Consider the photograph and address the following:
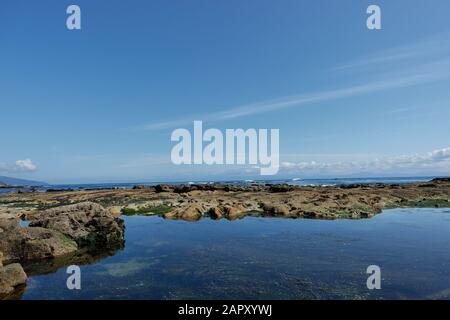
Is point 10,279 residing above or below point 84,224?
below

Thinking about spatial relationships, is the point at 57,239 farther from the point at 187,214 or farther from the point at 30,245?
the point at 187,214

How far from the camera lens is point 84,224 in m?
25.2

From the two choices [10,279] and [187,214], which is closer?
[10,279]

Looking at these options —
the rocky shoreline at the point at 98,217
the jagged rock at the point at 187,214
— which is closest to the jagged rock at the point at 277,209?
the rocky shoreline at the point at 98,217

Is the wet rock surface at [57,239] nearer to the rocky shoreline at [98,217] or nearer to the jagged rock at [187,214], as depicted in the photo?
the rocky shoreline at [98,217]

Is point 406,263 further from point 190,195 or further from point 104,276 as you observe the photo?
point 190,195

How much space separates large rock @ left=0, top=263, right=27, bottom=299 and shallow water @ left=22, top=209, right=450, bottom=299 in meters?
0.73

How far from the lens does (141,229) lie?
30547mm

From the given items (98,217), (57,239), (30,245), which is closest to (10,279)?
(30,245)

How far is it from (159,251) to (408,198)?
1746 inches

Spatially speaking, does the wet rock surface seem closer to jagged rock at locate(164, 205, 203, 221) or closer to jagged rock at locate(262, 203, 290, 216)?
jagged rock at locate(164, 205, 203, 221)

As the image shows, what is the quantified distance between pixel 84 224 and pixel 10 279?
1040cm

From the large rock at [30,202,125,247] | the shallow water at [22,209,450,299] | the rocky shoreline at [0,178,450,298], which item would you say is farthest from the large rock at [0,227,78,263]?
the shallow water at [22,209,450,299]

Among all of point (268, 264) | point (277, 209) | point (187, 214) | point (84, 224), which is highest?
point (84, 224)
